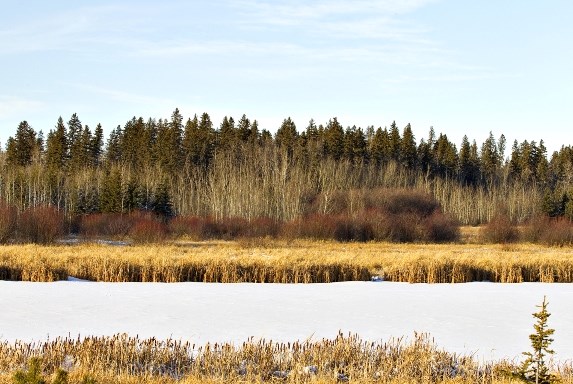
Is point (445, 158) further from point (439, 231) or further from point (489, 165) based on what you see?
point (439, 231)

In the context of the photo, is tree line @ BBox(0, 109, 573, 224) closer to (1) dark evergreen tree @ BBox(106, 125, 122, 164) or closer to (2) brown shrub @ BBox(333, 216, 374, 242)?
(1) dark evergreen tree @ BBox(106, 125, 122, 164)

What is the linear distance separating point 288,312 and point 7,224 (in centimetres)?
1913

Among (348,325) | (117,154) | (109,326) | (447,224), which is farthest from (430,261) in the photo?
(117,154)

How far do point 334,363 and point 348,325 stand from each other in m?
3.11

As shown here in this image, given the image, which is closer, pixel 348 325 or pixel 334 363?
pixel 334 363

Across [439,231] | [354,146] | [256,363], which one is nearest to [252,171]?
[354,146]

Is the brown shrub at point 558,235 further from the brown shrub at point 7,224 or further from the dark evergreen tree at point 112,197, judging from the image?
the brown shrub at point 7,224

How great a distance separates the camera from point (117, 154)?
225 ft

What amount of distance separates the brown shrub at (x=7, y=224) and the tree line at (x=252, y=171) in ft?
→ 48.1

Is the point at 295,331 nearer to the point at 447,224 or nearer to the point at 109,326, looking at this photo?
the point at 109,326

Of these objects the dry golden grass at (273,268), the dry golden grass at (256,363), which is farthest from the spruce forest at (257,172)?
the dry golden grass at (256,363)

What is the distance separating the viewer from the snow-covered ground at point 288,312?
9828 millimetres

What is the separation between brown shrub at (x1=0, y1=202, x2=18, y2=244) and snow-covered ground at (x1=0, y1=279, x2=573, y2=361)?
40.5 feet

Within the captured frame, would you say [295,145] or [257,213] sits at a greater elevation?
[295,145]
